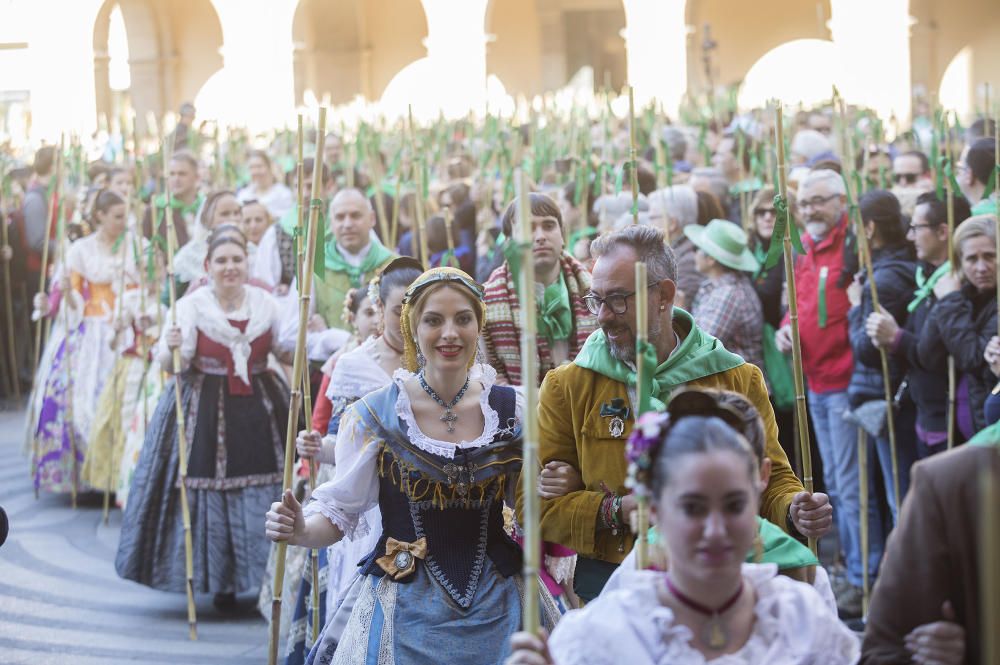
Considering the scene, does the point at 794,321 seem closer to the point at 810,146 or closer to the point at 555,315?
the point at 555,315

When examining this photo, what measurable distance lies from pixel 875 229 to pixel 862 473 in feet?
3.28

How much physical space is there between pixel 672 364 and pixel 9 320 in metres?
9.37

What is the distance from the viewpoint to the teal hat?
6445mm

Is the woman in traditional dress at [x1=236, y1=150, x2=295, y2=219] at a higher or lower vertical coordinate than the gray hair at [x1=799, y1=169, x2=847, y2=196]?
higher

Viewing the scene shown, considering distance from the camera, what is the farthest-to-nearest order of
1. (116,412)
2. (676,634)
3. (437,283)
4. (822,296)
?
1. (116,412)
2. (822,296)
3. (437,283)
4. (676,634)

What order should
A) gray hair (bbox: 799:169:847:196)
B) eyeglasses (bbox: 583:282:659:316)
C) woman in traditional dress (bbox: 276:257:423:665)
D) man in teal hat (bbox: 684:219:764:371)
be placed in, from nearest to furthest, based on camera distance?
eyeglasses (bbox: 583:282:659:316)
woman in traditional dress (bbox: 276:257:423:665)
man in teal hat (bbox: 684:219:764:371)
gray hair (bbox: 799:169:847:196)

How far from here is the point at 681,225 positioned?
7.03 metres

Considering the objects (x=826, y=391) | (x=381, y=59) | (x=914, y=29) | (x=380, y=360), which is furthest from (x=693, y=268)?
(x=381, y=59)

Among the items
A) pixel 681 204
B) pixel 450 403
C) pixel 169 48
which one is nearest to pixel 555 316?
pixel 450 403

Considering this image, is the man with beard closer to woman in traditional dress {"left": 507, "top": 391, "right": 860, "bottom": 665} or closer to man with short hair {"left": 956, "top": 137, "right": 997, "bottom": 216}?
woman in traditional dress {"left": 507, "top": 391, "right": 860, "bottom": 665}

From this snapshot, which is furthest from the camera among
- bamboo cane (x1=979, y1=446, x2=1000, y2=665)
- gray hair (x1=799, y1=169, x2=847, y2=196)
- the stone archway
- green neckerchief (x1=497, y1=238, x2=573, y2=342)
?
the stone archway

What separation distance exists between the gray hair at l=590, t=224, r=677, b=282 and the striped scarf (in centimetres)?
151


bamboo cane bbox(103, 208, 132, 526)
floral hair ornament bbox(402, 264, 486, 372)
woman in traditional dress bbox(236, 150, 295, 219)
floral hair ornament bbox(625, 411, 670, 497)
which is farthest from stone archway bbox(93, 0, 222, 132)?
floral hair ornament bbox(625, 411, 670, 497)

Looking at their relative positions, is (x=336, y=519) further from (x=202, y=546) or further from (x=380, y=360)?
(x=202, y=546)
